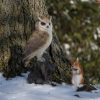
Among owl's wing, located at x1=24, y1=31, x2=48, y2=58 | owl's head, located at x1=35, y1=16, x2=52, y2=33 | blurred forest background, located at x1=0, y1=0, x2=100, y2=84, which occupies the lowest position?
blurred forest background, located at x1=0, y1=0, x2=100, y2=84

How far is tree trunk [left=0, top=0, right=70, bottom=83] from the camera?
568cm

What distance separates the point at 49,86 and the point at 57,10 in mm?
5919

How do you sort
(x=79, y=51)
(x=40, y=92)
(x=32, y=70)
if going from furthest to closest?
(x=79, y=51) → (x=32, y=70) → (x=40, y=92)

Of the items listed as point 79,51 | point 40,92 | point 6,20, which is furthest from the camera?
point 79,51

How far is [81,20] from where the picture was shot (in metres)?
11.2

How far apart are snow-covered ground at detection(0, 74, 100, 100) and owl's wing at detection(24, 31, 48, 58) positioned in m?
0.32

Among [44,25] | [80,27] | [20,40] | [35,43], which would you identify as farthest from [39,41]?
[80,27]

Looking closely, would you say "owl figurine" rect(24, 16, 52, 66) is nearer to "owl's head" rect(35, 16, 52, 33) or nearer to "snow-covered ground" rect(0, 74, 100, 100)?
"owl's head" rect(35, 16, 52, 33)

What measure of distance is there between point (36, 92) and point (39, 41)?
0.58 metres

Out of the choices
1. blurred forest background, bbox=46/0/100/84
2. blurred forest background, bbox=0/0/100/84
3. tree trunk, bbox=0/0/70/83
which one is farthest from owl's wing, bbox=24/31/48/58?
blurred forest background, bbox=46/0/100/84

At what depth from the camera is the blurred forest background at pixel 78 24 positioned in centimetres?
1086

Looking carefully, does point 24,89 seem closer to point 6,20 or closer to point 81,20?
point 6,20

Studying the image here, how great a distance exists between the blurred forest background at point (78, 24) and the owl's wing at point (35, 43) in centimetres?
528

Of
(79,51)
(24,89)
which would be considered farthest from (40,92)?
(79,51)
